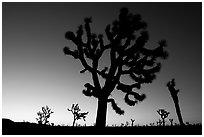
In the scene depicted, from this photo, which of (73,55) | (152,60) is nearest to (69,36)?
(73,55)

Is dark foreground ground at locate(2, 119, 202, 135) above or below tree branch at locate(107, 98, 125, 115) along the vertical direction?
below

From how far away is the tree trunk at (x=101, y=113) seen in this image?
12762mm

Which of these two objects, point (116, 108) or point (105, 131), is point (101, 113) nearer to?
point (116, 108)

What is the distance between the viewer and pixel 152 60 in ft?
43.3

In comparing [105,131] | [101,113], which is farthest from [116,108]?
[105,131]

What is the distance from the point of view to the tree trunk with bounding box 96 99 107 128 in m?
12.8

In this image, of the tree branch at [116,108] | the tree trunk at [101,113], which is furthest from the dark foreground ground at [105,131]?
Result: the tree branch at [116,108]

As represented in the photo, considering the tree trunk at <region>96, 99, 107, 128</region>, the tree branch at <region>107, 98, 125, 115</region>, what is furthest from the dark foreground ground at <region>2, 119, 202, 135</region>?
the tree branch at <region>107, 98, 125, 115</region>

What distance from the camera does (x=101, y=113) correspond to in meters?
13.0

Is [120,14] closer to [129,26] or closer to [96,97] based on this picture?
[129,26]

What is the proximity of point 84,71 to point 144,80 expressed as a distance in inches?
148

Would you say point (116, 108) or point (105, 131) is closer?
point (105, 131)

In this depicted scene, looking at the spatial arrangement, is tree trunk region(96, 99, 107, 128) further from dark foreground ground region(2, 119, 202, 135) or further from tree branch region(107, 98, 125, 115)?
dark foreground ground region(2, 119, 202, 135)

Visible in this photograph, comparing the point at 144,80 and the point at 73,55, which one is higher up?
the point at 73,55
